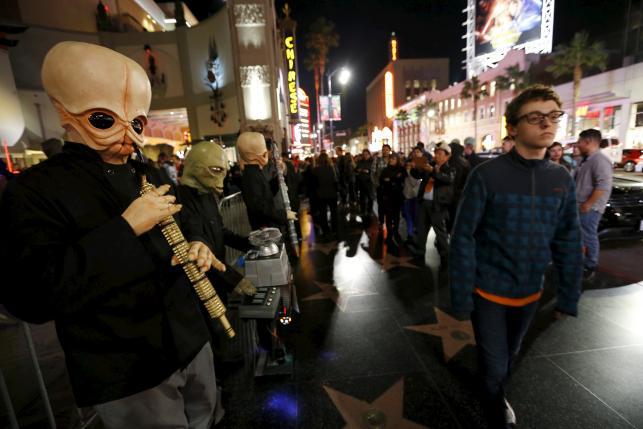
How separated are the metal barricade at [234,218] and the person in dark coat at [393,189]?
3381 mm

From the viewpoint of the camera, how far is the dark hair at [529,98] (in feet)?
6.67

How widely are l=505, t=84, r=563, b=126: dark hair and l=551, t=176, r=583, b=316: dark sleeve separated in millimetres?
571

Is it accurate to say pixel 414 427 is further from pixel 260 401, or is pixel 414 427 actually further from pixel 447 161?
pixel 447 161

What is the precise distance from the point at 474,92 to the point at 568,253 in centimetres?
5129

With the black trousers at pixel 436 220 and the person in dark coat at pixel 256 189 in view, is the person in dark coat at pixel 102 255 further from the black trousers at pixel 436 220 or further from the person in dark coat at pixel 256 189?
the black trousers at pixel 436 220

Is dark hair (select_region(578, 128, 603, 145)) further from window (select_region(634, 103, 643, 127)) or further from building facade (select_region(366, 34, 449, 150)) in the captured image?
building facade (select_region(366, 34, 449, 150))

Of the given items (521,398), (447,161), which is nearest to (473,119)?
(447,161)

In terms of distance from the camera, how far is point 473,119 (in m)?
48.0

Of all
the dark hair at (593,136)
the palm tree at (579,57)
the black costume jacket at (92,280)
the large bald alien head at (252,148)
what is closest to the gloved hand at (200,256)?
the black costume jacket at (92,280)

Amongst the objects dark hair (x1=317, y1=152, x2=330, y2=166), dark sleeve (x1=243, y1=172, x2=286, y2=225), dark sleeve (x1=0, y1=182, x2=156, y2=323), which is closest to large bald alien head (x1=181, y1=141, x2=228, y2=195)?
dark sleeve (x1=243, y1=172, x2=286, y2=225)

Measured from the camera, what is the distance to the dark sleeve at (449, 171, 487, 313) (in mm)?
2129

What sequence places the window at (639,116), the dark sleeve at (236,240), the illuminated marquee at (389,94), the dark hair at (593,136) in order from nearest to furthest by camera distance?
the dark sleeve at (236,240), the dark hair at (593,136), the window at (639,116), the illuminated marquee at (389,94)

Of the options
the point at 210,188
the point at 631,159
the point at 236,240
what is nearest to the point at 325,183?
the point at 236,240

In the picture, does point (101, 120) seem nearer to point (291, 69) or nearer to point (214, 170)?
point (214, 170)
